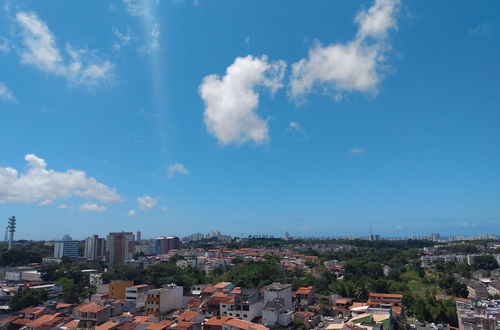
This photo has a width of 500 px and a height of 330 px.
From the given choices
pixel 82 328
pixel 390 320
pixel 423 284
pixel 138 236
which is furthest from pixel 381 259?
pixel 138 236

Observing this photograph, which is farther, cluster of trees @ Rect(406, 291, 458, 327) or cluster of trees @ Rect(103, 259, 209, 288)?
cluster of trees @ Rect(103, 259, 209, 288)

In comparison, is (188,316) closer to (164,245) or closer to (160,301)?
(160,301)

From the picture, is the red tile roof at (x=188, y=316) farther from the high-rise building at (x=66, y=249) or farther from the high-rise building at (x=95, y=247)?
the high-rise building at (x=66, y=249)

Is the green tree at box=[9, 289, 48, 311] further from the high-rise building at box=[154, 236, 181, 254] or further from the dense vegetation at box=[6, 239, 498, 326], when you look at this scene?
the high-rise building at box=[154, 236, 181, 254]

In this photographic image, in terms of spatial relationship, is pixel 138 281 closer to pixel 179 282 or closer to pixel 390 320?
pixel 179 282

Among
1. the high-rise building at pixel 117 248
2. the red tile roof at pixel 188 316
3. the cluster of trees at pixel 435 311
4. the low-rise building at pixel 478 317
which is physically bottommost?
the cluster of trees at pixel 435 311

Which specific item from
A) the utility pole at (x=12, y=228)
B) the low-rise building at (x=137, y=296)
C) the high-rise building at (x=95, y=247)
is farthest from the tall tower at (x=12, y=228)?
the low-rise building at (x=137, y=296)

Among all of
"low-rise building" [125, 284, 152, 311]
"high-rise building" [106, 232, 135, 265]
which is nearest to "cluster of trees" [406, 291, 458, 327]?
"low-rise building" [125, 284, 152, 311]
